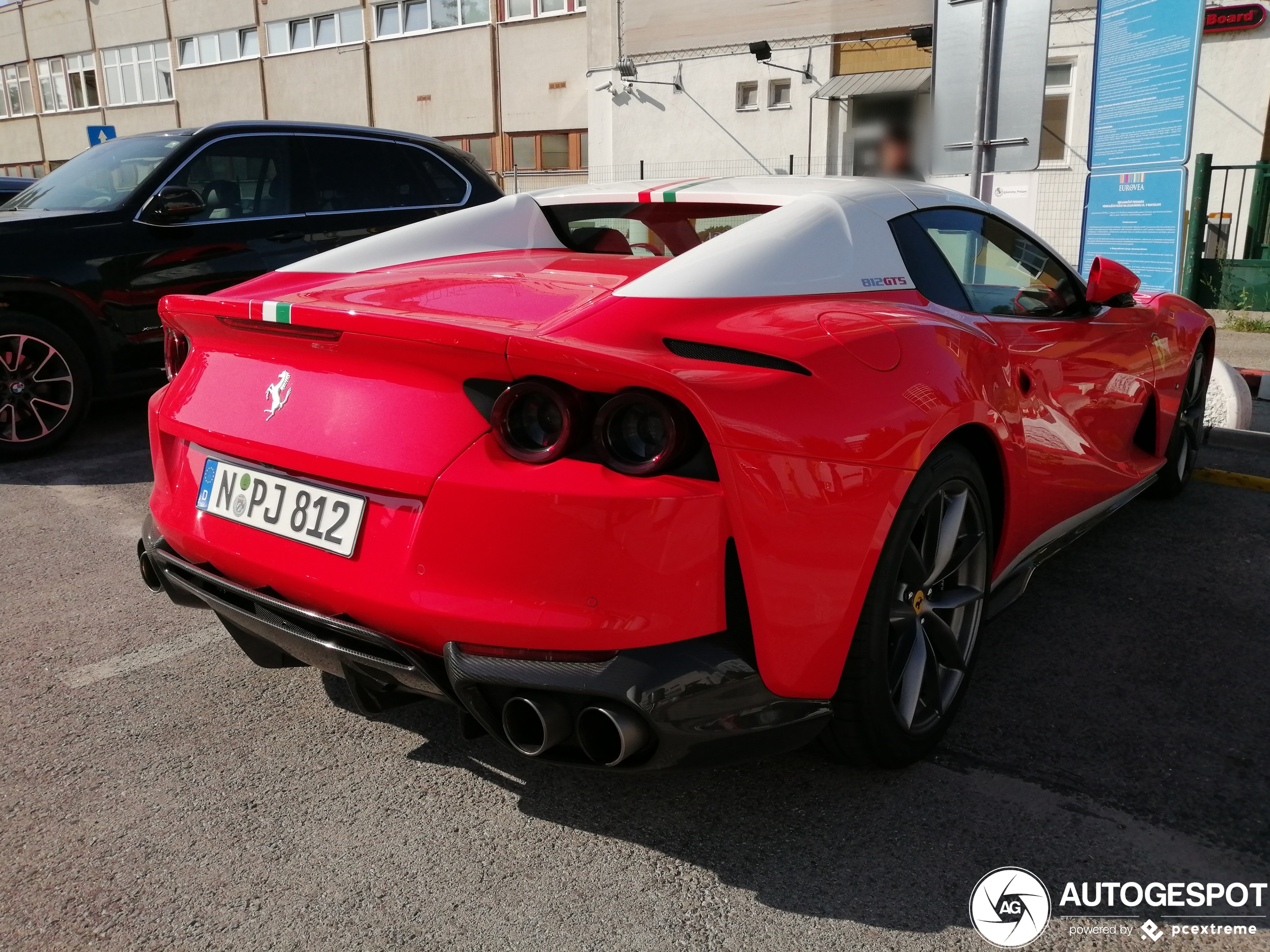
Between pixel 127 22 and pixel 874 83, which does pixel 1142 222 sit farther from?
pixel 127 22

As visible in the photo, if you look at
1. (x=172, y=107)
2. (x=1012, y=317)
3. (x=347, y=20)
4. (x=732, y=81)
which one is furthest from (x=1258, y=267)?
(x=172, y=107)

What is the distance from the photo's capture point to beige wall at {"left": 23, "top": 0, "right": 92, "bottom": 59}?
38.8m

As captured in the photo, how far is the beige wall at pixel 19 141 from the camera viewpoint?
42.1 meters

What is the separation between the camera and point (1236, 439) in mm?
6023

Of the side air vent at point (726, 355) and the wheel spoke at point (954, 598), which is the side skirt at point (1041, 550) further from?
the side air vent at point (726, 355)

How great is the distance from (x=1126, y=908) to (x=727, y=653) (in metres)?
0.95

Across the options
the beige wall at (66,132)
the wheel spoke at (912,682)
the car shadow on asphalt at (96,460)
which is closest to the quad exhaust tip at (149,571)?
the wheel spoke at (912,682)

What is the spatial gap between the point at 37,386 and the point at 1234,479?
619 centimetres

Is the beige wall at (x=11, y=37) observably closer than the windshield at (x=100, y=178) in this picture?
No

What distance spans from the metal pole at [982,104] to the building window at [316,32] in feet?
89.8

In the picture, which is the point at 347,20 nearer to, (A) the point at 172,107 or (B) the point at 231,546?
(A) the point at 172,107

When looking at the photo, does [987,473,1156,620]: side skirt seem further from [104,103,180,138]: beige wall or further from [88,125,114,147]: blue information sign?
[104,103,180,138]: beige wall

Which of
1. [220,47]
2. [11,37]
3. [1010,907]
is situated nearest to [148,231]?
[1010,907]

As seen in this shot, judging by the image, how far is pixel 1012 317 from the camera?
Answer: 123 inches
